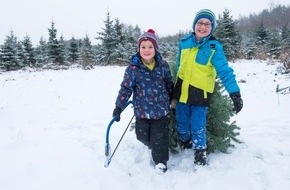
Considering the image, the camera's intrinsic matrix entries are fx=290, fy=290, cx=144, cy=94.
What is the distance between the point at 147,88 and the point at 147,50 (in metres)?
0.49

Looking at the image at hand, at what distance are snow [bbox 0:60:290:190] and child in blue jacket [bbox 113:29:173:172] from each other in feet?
1.42

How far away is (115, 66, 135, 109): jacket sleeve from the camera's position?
376 centimetres

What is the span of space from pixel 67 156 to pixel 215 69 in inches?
96.9

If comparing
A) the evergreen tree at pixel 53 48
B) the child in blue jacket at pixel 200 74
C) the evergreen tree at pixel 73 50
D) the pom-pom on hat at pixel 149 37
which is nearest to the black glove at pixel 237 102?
the child in blue jacket at pixel 200 74

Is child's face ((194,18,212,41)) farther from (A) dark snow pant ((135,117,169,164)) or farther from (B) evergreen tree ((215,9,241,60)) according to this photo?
(B) evergreen tree ((215,9,241,60))

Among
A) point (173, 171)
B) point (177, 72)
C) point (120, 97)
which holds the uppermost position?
point (177, 72)

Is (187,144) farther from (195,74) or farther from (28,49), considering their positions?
(28,49)

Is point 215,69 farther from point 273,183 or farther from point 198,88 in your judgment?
point 273,183

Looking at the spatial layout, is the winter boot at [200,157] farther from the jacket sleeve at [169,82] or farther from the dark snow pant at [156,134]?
the jacket sleeve at [169,82]

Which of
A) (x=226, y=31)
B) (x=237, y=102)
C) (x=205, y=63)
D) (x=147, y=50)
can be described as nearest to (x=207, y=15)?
(x=205, y=63)

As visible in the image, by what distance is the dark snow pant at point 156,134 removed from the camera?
12.5 ft

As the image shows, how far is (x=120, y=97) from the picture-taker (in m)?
3.83

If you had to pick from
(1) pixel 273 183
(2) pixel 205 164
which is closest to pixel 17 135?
(2) pixel 205 164

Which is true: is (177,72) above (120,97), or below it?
above
